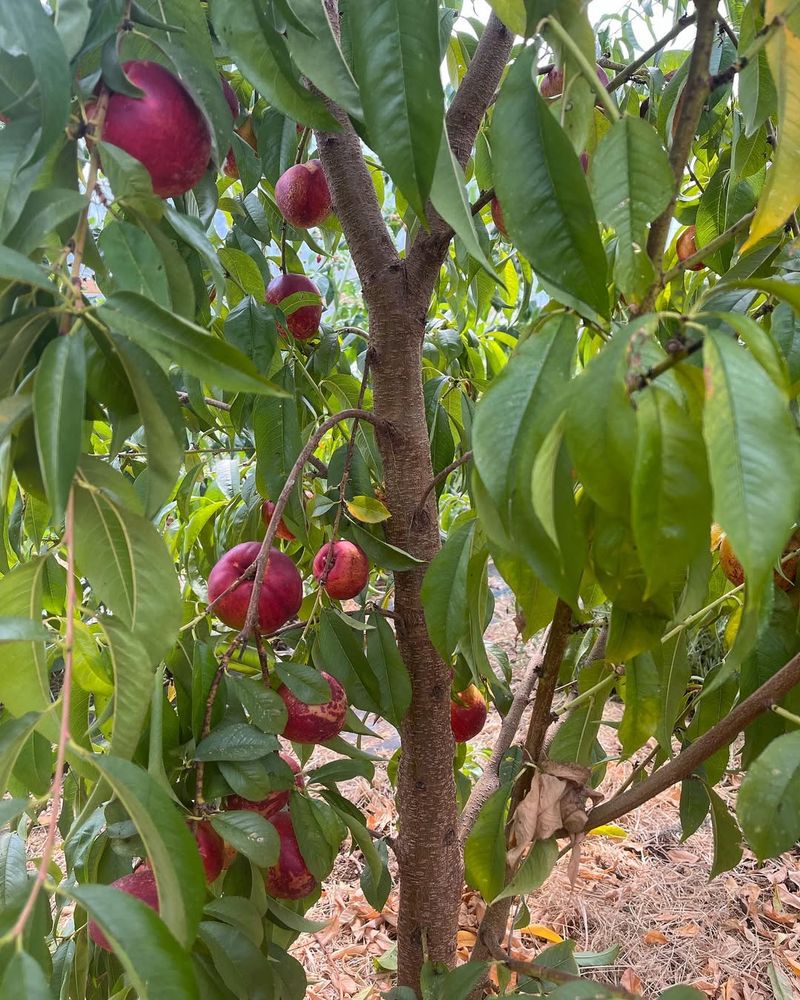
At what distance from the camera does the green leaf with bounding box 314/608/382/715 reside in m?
0.74

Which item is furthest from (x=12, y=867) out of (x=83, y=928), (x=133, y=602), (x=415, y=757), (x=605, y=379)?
(x=605, y=379)

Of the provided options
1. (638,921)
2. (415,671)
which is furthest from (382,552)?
(638,921)

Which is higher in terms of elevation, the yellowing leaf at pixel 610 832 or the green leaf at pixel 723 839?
the green leaf at pixel 723 839

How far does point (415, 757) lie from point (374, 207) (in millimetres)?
589

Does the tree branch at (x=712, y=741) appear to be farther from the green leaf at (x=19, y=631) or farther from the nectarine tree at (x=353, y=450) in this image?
the green leaf at (x=19, y=631)

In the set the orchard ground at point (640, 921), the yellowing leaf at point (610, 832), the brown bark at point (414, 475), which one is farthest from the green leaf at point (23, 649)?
the yellowing leaf at point (610, 832)

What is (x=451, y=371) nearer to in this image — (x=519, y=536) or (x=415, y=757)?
(x=415, y=757)

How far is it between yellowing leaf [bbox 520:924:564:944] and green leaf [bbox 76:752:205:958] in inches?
46.6

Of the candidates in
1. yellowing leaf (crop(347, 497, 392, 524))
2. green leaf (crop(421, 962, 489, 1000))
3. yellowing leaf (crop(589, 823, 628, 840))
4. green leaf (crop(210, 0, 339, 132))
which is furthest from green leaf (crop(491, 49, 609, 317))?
yellowing leaf (crop(589, 823, 628, 840))

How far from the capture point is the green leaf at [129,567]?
1.33 feet

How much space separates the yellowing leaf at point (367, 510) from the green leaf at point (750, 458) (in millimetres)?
532

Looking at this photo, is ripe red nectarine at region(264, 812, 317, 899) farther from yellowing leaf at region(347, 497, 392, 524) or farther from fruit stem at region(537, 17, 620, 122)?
fruit stem at region(537, 17, 620, 122)

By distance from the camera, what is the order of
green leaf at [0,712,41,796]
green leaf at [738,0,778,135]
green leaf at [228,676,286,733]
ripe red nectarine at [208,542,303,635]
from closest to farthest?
green leaf at [0,712,41,796], green leaf at [738,0,778,135], green leaf at [228,676,286,733], ripe red nectarine at [208,542,303,635]

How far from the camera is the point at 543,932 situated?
1349 mm
